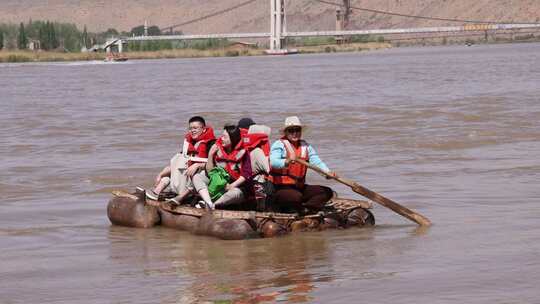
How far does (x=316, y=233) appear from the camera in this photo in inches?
464

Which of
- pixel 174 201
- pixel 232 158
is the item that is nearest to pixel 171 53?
pixel 174 201

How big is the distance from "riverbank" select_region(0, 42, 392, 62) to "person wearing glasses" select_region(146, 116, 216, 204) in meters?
92.1

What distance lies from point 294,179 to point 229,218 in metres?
0.75

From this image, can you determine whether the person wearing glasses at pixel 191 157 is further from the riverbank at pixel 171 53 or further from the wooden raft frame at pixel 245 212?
the riverbank at pixel 171 53

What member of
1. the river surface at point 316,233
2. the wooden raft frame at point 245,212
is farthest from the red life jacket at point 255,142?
the river surface at point 316,233

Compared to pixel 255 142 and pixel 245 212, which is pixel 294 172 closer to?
pixel 255 142

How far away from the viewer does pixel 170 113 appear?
33438 mm

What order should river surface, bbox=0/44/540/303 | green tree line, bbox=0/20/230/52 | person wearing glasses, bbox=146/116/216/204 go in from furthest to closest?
green tree line, bbox=0/20/230/52 → person wearing glasses, bbox=146/116/216/204 → river surface, bbox=0/44/540/303

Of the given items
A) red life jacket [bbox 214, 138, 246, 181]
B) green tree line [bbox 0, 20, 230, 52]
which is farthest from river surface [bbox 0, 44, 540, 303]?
green tree line [bbox 0, 20, 230, 52]

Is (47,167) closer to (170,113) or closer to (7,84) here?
(170,113)

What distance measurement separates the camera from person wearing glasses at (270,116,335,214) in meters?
11.7

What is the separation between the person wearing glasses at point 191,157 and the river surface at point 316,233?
48 cm

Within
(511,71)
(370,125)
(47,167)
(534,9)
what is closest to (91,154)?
(47,167)

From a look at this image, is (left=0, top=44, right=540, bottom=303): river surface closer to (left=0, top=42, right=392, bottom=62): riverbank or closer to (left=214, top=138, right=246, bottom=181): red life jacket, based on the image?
(left=214, top=138, right=246, bottom=181): red life jacket
